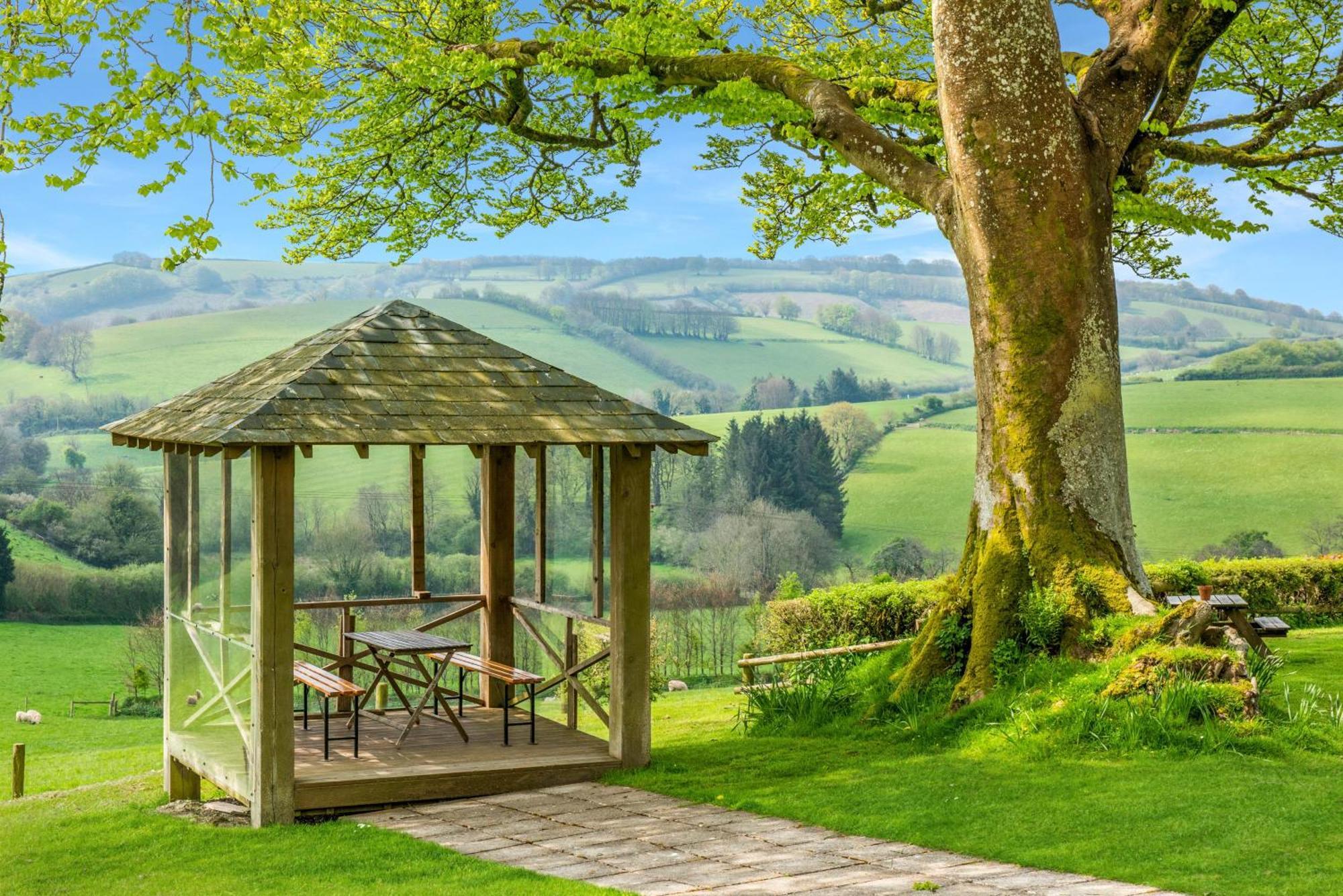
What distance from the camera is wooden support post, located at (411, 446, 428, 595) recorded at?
10109 millimetres

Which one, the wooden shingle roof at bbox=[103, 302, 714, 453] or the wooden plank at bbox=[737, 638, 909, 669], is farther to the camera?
the wooden plank at bbox=[737, 638, 909, 669]

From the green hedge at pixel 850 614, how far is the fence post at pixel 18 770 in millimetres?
8816

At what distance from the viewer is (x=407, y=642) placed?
8.92 meters

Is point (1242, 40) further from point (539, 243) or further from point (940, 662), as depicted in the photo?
point (539, 243)

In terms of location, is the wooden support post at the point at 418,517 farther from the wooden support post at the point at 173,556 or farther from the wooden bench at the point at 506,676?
the wooden support post at the point at 173,556

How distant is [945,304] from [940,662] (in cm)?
8401

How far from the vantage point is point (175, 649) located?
9.02 metres


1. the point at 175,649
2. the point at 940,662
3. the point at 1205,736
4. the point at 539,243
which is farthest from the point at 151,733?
the point at 539,243

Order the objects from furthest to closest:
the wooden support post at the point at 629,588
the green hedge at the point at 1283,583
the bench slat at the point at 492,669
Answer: the green hedge at the point at 1283,583
the bench slat at the point at 492,669
the wooden support post at the point at 629,588

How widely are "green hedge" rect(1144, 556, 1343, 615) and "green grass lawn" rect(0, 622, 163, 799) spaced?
1466cm

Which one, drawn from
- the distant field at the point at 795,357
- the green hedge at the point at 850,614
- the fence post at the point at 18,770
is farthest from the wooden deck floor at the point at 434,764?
the distant field at the point at 795,357

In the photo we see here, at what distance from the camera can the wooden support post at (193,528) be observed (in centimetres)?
860

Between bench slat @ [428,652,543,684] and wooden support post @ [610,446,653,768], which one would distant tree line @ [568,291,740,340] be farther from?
wooden support post @ [610,446,653,768]

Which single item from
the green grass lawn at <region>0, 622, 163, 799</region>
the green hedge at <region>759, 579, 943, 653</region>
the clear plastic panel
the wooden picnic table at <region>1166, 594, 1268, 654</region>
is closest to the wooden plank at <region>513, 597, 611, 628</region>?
the clear plastic panel
